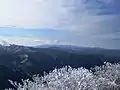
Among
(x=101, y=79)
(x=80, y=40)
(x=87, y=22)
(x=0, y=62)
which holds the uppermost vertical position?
(x=87, y=22)

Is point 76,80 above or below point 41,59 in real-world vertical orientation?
below

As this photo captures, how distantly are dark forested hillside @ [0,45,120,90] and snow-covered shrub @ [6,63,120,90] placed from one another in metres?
0.05

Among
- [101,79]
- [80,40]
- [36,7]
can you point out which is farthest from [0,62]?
[101,79]

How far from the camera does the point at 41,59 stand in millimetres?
2207

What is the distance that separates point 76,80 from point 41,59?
1.11ft

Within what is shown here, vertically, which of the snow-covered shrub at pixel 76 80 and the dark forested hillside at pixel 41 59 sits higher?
the dark forested hillside at pixel 41 59

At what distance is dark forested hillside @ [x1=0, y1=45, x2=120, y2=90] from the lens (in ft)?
6.88

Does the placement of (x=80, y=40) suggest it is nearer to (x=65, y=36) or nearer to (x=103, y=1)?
(x=65, y=36)

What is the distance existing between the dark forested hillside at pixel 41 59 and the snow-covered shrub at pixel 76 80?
0.05m

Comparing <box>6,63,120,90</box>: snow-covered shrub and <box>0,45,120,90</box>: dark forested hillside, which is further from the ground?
<box>0,45,120,90</box>: dark forested hillside

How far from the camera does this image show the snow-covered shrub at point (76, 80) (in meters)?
2.14

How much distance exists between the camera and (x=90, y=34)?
2.39 meters

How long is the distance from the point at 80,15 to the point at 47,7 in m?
0.32

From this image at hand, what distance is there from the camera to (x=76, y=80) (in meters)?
2.21
